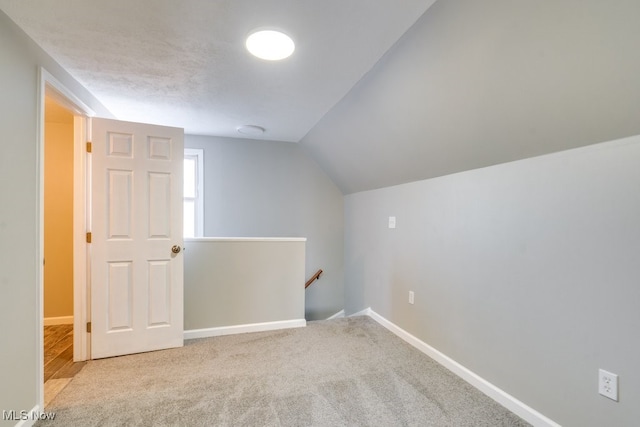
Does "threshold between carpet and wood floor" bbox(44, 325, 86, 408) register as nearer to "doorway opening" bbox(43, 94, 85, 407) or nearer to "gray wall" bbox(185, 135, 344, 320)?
"doorway opening" bbox(43, 94, 85, 407)

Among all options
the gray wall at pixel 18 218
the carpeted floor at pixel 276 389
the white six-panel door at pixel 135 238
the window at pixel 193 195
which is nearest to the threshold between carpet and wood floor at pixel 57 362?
the carpeted floor at pixel 276 389

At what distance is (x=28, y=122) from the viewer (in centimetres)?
168

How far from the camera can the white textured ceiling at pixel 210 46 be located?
4.95 ft

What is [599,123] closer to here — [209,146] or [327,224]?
[327,224]

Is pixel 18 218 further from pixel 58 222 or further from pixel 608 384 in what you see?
pixel 608 384

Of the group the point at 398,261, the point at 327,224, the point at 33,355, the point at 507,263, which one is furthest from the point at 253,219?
the point at 507,263

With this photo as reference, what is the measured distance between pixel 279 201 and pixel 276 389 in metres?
2.68

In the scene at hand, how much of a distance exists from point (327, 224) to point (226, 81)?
8.67ft

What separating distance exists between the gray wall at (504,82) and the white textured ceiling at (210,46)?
7.5 inches

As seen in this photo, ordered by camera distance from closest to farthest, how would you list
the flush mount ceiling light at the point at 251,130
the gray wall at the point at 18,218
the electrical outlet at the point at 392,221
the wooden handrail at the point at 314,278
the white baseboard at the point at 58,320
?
the gray wall at the point at 18,218 → the electrical outlet at the point at 392,221 → the white baseboard at the point at 58,320 → the flush mount ceiling light at the point at 251,130 → the wooden handrail at the point at 314,278

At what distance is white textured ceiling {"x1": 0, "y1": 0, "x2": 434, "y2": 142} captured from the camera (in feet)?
4.95

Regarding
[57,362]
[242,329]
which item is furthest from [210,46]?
[57,362]

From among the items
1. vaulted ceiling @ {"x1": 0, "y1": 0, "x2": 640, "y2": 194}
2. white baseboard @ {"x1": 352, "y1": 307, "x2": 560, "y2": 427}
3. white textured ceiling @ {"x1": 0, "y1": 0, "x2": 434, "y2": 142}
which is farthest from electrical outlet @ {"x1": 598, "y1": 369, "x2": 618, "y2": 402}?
white textured ceiling @ {"x1": 0, "y1": 0, "x2": 434, "y2": 142}

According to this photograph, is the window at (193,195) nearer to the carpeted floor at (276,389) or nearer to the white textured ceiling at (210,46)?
the white textured ceiling at (210,46)
